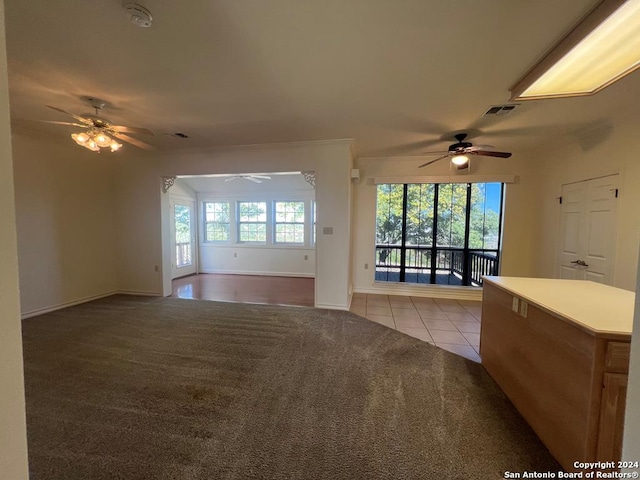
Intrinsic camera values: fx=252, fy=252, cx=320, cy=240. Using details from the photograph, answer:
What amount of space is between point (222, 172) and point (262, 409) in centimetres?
360

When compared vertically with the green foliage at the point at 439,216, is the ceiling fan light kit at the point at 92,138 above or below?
above

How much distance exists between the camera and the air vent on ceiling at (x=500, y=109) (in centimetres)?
263

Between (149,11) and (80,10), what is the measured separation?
16.6 inches

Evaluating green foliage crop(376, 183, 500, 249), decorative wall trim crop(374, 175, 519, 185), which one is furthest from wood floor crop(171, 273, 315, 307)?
decorative wall trim crop(374, 175, 519, 185)

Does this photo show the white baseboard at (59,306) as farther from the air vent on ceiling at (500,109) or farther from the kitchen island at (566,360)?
the air vent on ceiling at (500,109)

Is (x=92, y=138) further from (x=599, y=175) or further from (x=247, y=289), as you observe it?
(x=599, y=175)

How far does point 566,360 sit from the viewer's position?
1.42 metres

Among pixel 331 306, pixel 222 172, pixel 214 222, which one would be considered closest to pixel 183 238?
pixel 214 222

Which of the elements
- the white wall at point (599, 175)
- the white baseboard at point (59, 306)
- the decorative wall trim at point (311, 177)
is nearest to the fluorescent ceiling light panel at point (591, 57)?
the white wall at point (599, 175)

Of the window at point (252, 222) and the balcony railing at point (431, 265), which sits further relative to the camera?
the window at point (252, 222)

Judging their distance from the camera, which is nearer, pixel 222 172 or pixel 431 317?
pixel 431 317

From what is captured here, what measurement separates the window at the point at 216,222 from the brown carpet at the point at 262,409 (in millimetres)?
4092

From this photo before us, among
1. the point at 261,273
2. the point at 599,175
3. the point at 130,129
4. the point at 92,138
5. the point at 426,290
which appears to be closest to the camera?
the point at 130,129

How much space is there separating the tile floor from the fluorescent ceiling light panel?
2565 millimetres
